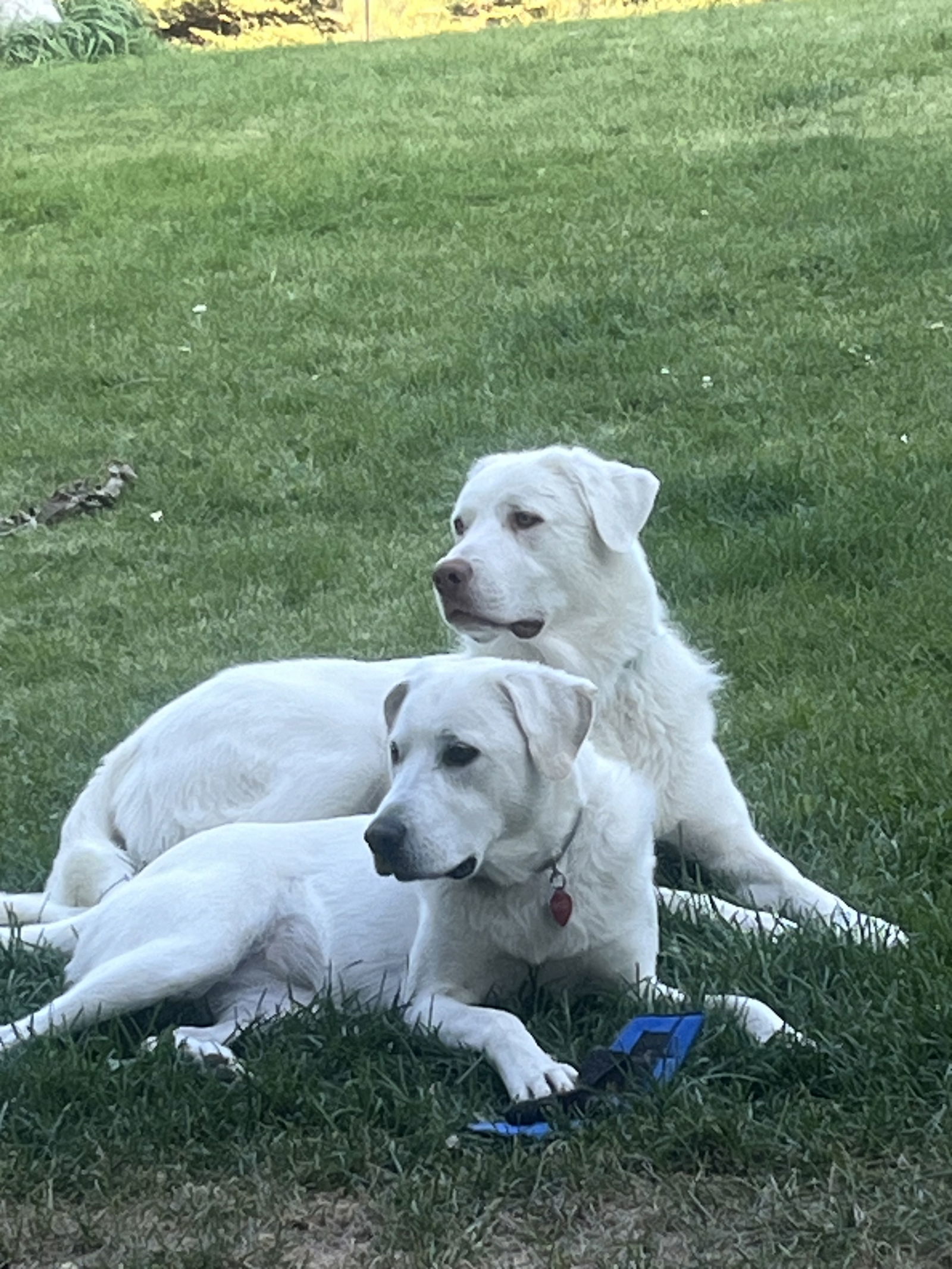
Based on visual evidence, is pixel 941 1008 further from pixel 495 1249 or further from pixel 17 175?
pixel 17 175

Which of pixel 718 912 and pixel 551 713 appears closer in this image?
pixel 551 713

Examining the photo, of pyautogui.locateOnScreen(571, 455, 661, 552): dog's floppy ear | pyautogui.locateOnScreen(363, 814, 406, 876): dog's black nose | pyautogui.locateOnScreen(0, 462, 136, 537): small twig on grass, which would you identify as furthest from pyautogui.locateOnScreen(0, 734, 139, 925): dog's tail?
pyautogui.locateOnScreen(0, 462, 136, 537): small twig on grass

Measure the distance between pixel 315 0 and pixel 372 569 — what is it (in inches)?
628

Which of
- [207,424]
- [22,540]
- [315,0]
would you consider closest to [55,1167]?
[22,540]

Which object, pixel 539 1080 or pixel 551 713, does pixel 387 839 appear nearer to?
pixel 551 713

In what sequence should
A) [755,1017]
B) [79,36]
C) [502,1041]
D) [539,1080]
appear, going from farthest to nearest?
[79,36], [755,1017], [502,1041], [539,1080]

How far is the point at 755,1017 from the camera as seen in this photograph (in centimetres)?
378

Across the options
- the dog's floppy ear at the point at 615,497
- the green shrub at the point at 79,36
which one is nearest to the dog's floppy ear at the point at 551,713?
the dog's floppy ear at the point at 615,497

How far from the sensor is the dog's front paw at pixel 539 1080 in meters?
3.54

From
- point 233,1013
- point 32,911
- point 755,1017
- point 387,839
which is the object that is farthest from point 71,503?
point 755,1017

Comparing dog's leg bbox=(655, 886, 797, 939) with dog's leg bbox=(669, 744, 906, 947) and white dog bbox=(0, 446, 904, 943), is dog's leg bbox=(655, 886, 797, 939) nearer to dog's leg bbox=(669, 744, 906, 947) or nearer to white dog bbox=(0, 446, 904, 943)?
dog's leg bbox=(669, 744, 906, 947)

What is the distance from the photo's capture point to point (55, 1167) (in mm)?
3453

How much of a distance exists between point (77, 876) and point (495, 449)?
4.64m

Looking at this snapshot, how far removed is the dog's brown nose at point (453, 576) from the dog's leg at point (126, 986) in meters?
1.22
